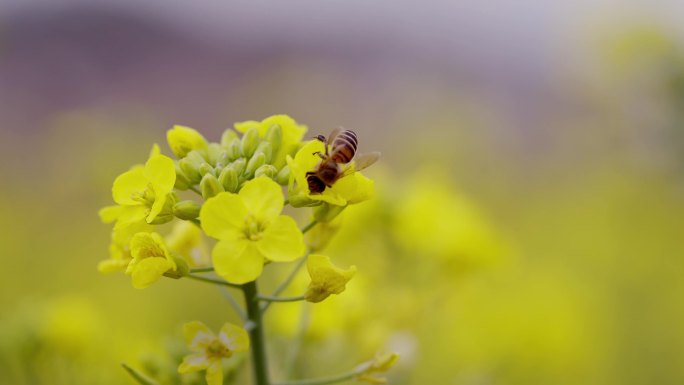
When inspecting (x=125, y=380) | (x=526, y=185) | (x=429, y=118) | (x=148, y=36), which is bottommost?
(x=125, y=380)

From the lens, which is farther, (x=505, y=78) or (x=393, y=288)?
(x=505, y=78)

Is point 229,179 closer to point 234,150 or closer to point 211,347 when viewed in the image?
point 234,150

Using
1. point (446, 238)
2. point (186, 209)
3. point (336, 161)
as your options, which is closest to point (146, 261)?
point (186, 209)

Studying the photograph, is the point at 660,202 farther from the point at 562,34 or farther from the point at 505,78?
the point at 505,78

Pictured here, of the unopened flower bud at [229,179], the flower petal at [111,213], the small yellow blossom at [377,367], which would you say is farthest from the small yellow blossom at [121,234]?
the small yellow blossom at [377,367]

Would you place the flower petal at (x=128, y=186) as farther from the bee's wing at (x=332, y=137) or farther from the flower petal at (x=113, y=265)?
A: the bee's wing at (x=332, y=137)

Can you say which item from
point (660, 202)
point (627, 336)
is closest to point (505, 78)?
point (660, 202)
